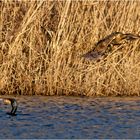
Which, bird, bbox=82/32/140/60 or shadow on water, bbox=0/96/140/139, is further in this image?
bird, bbox=82/32/140/60

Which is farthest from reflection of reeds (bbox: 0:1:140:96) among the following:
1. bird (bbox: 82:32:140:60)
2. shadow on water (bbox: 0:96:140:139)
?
shadow on water (bbox: 0:96:140:139)

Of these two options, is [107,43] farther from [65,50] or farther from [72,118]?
[72,118]

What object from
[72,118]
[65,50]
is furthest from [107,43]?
[72,118]

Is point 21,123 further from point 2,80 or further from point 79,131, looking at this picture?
point 2,80

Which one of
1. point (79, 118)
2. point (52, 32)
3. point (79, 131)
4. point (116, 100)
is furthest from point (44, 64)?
point (79, 131)

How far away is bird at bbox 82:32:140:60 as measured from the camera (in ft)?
26.6

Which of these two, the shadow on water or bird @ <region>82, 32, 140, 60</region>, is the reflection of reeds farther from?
the shadow on water

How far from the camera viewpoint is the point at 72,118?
22.3 feet

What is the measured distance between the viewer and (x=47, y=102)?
7.75 m

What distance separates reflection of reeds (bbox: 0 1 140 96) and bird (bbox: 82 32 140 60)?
8cm

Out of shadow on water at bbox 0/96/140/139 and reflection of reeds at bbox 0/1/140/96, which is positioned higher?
reflection of reeds at bbox 0/1/140/96

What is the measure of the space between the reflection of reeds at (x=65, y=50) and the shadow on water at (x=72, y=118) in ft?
0.83

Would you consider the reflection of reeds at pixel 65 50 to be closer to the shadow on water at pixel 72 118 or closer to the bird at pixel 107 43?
the bird at pixel 107 43

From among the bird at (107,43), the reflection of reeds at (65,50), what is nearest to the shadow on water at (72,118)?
the reflection of reeds at (65,50)
